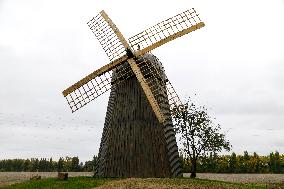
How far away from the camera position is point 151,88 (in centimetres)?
2478

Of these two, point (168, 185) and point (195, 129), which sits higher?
point (195, 129)

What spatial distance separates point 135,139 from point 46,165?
139 ft

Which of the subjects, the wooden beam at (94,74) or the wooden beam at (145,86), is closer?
the wooden beam at (145,86)

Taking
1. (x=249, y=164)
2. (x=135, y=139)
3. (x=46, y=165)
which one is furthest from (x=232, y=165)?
(x=135, y=139)

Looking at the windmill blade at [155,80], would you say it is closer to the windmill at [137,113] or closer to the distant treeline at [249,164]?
the windmill at [137,113]

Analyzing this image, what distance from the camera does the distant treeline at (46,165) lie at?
60188 mm

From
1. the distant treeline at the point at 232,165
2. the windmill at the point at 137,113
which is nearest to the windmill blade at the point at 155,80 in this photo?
the windmill at the point at 137,113

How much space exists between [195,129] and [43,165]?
36.8 meters

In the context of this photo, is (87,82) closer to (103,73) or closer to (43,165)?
(103,73)

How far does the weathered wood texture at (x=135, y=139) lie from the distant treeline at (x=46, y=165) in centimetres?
3554

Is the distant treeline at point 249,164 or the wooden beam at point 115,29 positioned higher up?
the wooden beam at point 115,29

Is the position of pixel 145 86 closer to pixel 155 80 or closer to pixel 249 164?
pixel 155 80

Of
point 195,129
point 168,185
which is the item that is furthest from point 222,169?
point 168,185

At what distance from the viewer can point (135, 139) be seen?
24.1 meters
